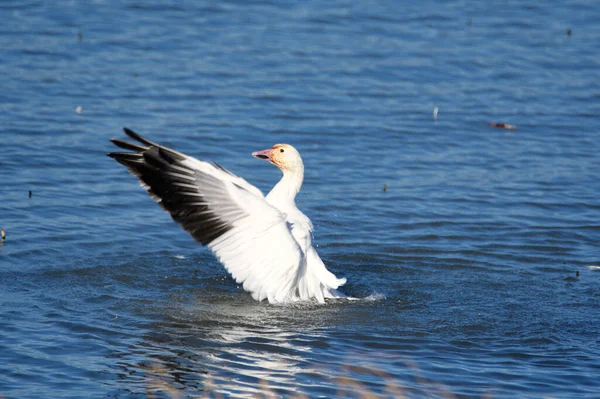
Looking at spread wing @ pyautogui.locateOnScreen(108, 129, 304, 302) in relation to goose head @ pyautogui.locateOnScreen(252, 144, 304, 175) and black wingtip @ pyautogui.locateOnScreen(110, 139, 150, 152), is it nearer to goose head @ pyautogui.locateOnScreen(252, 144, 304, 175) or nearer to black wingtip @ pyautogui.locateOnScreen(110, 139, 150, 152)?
black wingtip @ pyautogui.locateOnScreen(110, 139, 150, 152)

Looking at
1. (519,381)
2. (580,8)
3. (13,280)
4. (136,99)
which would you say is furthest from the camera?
(580,8)

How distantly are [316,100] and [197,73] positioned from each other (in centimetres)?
191

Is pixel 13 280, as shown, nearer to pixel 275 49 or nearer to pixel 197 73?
pixel 197 73

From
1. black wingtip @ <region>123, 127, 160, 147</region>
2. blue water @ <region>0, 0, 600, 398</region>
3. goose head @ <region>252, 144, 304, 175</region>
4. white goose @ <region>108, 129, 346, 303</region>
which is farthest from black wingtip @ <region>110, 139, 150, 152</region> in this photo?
goose head @ <region>252, 144, 304, 175</region>

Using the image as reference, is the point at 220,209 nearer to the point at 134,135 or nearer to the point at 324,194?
the point at 134,135

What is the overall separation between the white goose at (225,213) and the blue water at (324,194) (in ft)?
1.32

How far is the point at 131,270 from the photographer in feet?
26.7

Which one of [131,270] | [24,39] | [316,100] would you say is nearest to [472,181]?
[316,100]

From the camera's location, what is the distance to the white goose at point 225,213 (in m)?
6.83

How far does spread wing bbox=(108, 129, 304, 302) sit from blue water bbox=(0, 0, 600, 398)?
50 cm

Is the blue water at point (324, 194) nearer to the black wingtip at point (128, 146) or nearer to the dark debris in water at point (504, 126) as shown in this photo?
the dark debris in water at point (504, 126)

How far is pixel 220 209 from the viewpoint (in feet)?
22.6

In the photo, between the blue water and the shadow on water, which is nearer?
the shadow on water

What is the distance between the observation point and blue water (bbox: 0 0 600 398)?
6.36 meters
